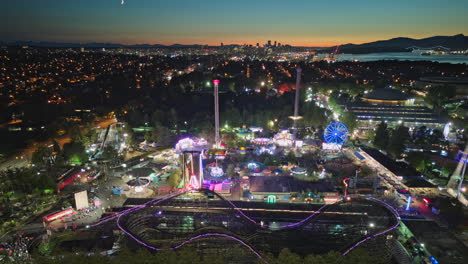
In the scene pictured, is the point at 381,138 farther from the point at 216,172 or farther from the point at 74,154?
the point at 74,154

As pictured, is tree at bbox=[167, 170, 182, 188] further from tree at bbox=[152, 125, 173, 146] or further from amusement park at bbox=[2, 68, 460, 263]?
tree at bbox=[152, 125, 173, 146]

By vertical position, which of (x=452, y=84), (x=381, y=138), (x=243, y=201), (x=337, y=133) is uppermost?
(x=452, y=84)

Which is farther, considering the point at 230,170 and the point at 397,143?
the point at 397,143

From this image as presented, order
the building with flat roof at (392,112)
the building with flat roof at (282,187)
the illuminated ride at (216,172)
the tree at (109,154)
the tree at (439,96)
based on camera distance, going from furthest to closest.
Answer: the tree at (439,96) → the building with flat roof at (392,112) → the tree at (109,154) → the illuminated ride at (216,172) → the building with flat roof at (282,187)

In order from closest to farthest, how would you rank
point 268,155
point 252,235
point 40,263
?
point 40,263 < point 252,235 < point 268,155

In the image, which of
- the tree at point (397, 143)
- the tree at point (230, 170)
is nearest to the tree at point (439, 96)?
the tree at point (397, 143)

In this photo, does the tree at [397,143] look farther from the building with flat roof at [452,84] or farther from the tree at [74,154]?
the building with flat roof at [452,84]

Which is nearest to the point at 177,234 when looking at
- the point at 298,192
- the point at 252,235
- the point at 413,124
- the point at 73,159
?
the point at 252,235

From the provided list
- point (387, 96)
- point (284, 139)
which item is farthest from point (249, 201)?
point (387, 96)

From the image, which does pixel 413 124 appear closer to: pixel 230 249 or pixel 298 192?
pixel 298 192
